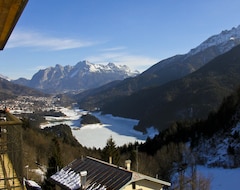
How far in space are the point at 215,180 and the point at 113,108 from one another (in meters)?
120

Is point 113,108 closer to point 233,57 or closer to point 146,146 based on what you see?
point 233,57

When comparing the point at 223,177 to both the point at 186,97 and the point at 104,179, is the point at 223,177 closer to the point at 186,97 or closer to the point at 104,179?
the point at 104,179

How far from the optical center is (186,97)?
102250 mm

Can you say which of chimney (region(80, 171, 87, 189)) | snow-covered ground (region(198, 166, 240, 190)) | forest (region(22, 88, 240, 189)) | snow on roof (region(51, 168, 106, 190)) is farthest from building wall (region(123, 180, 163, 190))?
snow-covered ground (region(198, 166, 240, 190))

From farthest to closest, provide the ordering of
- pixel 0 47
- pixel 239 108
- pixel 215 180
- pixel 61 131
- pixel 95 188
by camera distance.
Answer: pixel 61 131 < pixel 239 108 < pixel 215 180 < pixel 95 188 < pixel 0 47

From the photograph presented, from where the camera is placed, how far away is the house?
12975 mm

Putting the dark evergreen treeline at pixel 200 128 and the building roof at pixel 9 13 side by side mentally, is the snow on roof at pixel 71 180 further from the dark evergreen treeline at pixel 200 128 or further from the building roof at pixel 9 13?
the dark evergreen treeline at pixel 200 128

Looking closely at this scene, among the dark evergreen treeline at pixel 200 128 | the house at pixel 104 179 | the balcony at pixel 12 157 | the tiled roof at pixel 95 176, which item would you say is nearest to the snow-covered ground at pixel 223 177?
the dark evergreen treeline at pixel 200 128

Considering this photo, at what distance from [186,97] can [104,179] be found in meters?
90.9

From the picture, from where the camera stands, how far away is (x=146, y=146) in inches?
1823

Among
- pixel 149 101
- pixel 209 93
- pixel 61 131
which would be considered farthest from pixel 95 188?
pixel 149 101

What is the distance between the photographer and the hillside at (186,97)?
92.4 meters

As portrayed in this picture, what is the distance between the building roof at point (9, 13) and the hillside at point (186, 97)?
77.3m

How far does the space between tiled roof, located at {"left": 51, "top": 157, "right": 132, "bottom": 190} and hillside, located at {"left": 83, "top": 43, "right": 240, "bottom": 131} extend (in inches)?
2568
